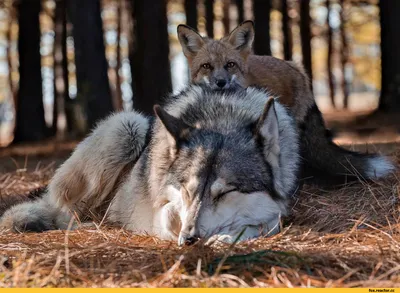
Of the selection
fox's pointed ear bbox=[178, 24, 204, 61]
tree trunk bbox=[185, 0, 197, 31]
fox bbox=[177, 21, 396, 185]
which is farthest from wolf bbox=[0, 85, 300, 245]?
tree trunk bbox=[185, 0, 197, 31]

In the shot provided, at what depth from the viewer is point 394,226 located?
15.8ft

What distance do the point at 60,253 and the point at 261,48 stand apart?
1273 cm

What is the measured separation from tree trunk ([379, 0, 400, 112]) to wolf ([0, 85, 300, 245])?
11671mm

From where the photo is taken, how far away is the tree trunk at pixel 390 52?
53.9 ft

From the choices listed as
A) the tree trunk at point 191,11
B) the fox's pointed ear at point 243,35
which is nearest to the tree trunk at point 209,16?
the tree trunk at point 191,11

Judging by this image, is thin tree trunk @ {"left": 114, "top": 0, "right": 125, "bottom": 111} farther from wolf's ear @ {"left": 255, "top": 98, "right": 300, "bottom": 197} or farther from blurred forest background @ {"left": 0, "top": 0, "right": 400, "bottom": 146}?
wolf's ear @ {"left": 255, "top": 98, "right": 300, "bottom": 197}

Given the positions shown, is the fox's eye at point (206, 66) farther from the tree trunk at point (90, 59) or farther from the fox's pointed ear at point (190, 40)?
the tree trunk at point (90, 59)

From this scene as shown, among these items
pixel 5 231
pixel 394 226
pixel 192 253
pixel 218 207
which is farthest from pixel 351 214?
pixel 5 231

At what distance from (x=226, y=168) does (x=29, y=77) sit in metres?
17.1

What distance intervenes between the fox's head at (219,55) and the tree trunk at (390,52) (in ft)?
29.9

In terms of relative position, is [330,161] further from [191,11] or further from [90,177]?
[191,11]

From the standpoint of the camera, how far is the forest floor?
348 centimetres

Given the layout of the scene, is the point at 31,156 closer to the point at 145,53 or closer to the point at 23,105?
the point at 145,53

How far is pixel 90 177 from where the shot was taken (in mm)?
6160
